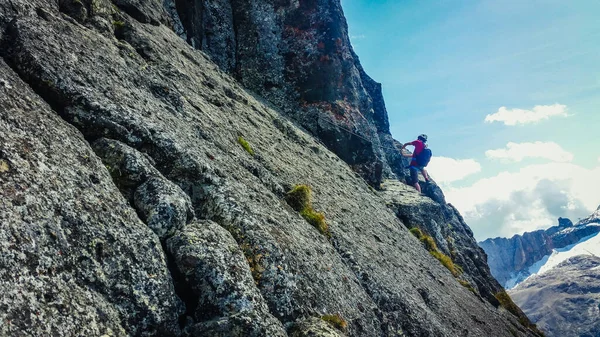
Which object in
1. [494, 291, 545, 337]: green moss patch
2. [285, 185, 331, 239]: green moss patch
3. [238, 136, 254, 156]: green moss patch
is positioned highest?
[494, 291, 545, 337]: green moss patch

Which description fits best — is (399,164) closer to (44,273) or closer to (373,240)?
(373,240)

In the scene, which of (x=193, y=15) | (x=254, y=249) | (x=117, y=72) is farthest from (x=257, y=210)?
(x=193, y=15)

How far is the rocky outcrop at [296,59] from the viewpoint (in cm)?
3488

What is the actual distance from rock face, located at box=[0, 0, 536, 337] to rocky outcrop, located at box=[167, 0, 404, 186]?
15.8 m

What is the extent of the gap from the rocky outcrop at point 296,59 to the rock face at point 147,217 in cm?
1576

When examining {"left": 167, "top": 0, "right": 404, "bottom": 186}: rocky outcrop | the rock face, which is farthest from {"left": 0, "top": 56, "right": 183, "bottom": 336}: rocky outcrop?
{"left": 167, "top": 0, "right": 404, "bottom": 186}: rocky outcrop

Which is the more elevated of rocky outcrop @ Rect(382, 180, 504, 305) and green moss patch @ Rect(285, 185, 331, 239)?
rocky outcrop @ Rect(382, 180, 504, 305)

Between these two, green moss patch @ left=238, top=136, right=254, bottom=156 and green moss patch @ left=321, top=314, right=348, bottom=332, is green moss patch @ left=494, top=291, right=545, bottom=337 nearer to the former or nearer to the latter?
green moss patch @ left=238, top=136, right=254, bottom=156

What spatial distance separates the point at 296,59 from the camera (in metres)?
37.5

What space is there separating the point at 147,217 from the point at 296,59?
31.1 meters

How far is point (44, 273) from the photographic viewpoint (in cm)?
616

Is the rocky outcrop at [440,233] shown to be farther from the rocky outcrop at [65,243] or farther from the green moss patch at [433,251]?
the rocky outcrop at [65,243]

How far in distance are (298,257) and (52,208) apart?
6780mm

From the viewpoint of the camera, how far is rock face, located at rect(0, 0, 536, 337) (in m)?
6.60
